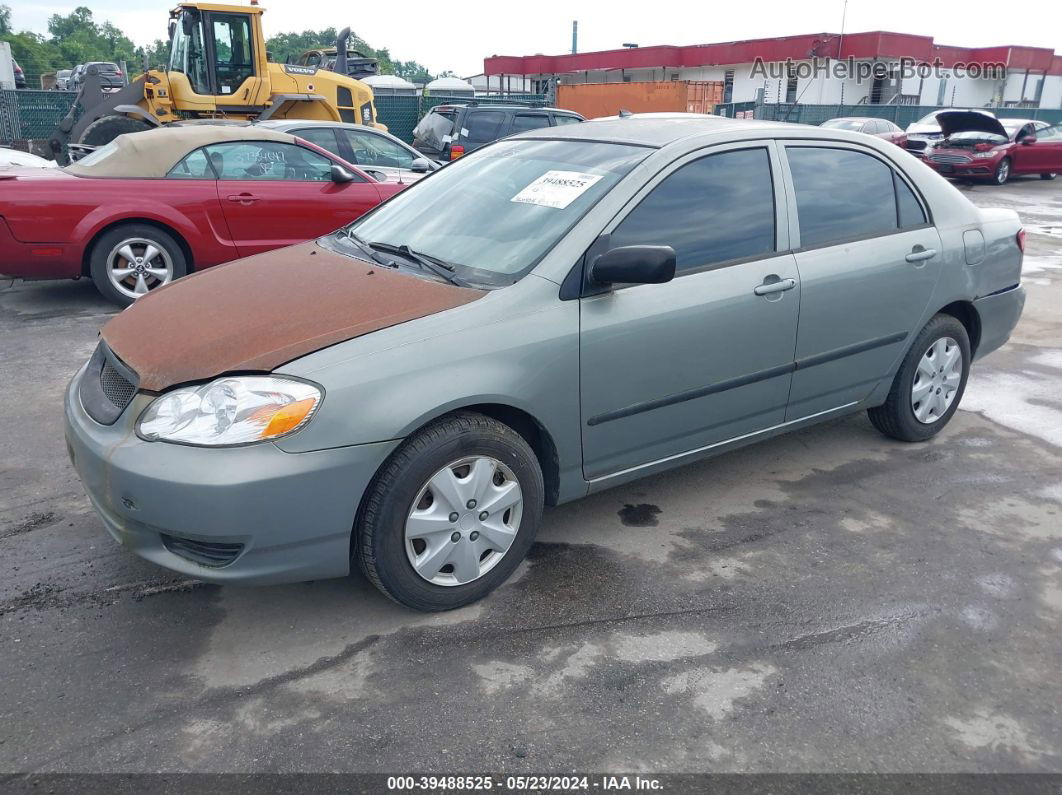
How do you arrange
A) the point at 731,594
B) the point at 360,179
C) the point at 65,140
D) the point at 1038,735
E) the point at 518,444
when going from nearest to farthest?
the point at 1038,735 → the point at 518,444 → the point at 731,594 → the point at 360,179 → the point at 65,140

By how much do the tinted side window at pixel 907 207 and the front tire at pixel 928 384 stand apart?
1.75 feet

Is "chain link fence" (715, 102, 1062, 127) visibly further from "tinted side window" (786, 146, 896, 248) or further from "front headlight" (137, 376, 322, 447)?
"front headlight" (137, 376, 322, 447)

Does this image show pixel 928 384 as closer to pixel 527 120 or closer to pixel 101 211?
pixel 101 211

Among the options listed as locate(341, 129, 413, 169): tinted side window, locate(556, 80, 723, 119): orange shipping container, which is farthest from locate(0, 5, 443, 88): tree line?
locate(341, 129, 413, 169): tinted side window

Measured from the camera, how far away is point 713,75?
44875 millimetres

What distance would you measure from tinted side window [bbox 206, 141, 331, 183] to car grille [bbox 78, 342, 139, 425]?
4572mm

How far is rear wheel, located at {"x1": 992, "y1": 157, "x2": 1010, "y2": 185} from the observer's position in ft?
67.1

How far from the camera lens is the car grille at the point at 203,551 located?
2.77 meters

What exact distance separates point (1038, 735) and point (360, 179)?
277 inches

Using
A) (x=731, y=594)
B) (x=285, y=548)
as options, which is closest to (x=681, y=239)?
(x=731, y=594)

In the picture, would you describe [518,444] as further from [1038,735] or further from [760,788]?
[1038,735]

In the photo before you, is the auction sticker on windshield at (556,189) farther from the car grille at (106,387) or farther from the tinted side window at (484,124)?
the tinted side window at (484,124)

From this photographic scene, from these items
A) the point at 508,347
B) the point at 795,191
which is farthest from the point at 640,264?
the point at 795,191

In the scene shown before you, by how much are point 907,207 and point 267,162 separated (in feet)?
18.0
